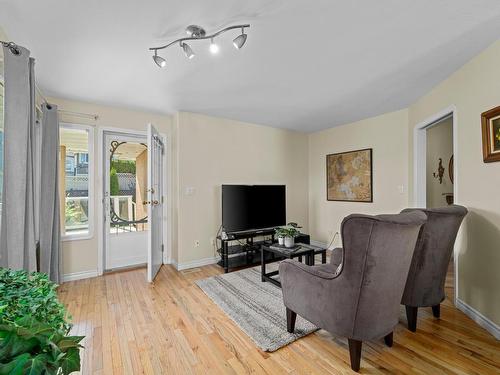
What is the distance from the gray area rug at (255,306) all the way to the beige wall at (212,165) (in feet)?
2.73

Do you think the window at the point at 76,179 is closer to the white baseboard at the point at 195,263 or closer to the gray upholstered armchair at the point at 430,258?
the white baseboard at the point at 195,263

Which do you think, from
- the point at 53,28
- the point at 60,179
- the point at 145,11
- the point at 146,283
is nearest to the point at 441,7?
the point at 145,11

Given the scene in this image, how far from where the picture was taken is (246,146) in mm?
4258

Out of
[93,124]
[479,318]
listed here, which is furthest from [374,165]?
[93,124]

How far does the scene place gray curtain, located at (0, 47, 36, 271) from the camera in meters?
1.64

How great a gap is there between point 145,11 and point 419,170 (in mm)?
3613

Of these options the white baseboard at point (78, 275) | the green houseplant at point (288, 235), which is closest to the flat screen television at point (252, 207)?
the green houseplant at point (288, 235)

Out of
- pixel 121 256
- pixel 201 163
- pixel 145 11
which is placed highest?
pixel 145 11

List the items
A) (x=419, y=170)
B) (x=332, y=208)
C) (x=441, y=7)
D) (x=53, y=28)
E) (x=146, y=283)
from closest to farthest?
(x=441, y=7)
(x=53, y=28)
(x=146, y=283)
(x=419, y=170)
(x=332, y=208)

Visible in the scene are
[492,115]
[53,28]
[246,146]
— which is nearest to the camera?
[53,28]

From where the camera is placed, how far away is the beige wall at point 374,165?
3.62 metres

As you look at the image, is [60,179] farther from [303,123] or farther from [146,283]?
[303,123]

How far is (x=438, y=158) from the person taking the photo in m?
4.39

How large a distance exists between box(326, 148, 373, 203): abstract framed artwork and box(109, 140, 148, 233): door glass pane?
3.31 meters
